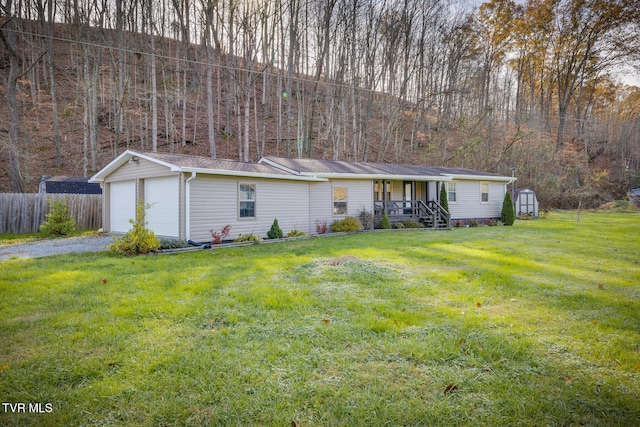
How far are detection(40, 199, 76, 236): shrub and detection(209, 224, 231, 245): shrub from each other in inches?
259

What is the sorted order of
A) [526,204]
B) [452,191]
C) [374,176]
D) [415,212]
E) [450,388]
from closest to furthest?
[450,388], [374,176], [415,212], [452,191], [526,204]

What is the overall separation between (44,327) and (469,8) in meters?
31.9

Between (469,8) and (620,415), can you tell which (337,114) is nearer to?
(469,8)

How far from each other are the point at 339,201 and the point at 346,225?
129 centimetres

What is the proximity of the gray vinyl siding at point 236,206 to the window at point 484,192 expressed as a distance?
11438 millimetres

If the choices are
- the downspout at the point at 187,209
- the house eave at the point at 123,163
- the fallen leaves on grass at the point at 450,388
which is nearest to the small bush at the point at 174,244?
the downspout at the point at 187,209

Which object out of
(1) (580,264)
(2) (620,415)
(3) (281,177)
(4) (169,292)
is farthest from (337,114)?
(2) (620,415)

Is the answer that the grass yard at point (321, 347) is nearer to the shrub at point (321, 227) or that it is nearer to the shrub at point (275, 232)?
the shrub at point (275, 232)

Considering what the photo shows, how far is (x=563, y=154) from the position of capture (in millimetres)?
30219

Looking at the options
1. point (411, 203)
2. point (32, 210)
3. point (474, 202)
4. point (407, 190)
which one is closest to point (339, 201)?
point (411, 203)

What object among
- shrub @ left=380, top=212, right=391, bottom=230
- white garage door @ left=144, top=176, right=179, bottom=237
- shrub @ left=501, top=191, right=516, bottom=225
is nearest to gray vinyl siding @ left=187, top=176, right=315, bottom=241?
white garage door @ left=144, top=176, right=179, bottom=237

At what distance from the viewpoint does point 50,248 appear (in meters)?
10.0

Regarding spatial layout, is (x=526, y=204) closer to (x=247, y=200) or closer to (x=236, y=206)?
(x=247, y=200)

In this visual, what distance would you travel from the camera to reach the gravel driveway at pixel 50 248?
8.98 metres
